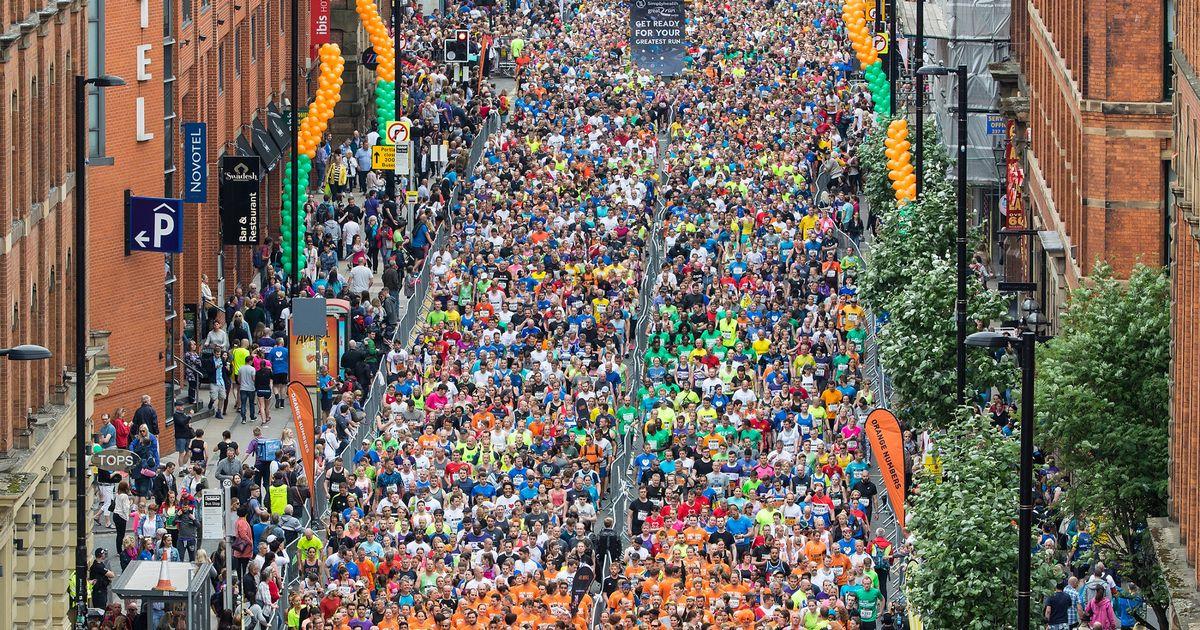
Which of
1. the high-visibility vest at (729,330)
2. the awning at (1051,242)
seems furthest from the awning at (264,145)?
the awning at (1051,242)

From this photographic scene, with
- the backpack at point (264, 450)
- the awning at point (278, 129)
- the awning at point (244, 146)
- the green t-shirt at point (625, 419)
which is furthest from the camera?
the awning at point (278, 129)

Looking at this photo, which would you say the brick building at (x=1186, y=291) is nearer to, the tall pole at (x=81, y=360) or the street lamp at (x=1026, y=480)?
the street lamp at (x=1026, y=480)

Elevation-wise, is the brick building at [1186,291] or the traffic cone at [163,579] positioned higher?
the brick building at [1186,291]

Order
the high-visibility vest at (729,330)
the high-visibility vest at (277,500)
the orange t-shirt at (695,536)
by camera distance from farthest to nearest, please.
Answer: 1. the high-visibility vest at (729,330)
2. the high-visibility vest at (277,500)
3. the orange t-shirt at (695,536)

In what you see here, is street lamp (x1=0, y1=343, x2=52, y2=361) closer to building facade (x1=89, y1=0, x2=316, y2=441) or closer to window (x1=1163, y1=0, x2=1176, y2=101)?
building facade (x1=89, y1=0, x2=316, y2=441)

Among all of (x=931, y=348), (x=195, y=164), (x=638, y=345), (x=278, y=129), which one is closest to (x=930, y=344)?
(x=931, y=348)

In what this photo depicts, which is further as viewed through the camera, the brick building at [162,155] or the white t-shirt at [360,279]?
the white t-shirt at [360,279]

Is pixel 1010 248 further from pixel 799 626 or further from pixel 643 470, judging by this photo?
pixel 799 626
